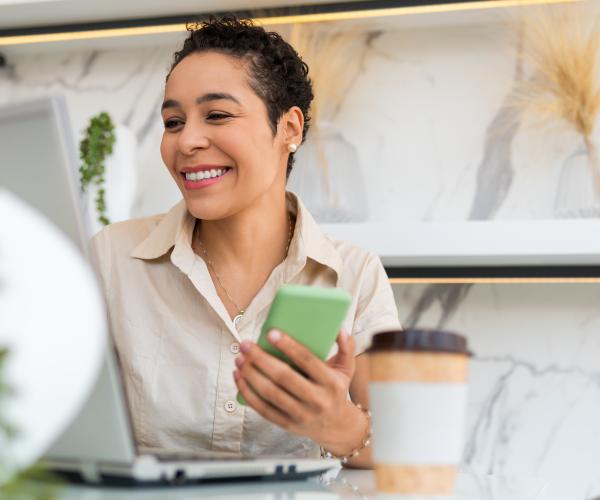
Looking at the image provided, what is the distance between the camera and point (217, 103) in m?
1.48

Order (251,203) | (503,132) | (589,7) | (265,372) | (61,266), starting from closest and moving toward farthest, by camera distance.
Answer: (61,266), (265,372), (251,203), (589,7), (503,132)

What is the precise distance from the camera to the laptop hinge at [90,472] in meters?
0.72

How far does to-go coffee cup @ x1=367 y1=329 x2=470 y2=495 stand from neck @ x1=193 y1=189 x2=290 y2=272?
0.86 metres

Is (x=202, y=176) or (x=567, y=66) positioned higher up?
(x=567, y=66)

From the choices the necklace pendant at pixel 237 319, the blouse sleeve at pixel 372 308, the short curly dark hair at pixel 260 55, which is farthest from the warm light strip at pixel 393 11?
the necklace pendant at pixel 237 319

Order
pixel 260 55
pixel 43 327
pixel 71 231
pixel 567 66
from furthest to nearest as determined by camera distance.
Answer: pixel 567 66 → pixel 260 55 → pixel 71 231 → pixel 43 327

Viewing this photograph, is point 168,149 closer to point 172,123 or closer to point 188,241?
point 172,123

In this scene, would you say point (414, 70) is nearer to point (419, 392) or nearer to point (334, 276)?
point (334, 276)

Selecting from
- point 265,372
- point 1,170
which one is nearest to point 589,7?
point 265,372

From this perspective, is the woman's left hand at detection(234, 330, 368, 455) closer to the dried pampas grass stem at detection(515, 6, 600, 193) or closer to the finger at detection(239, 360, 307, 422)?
the finger at detection(239, 360, 307, 422)

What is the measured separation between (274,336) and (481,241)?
1.03m

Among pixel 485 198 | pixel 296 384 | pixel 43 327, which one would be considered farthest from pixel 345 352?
pixel 485 198

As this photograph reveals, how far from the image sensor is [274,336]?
0.81 meters

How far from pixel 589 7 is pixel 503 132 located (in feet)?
1.05
